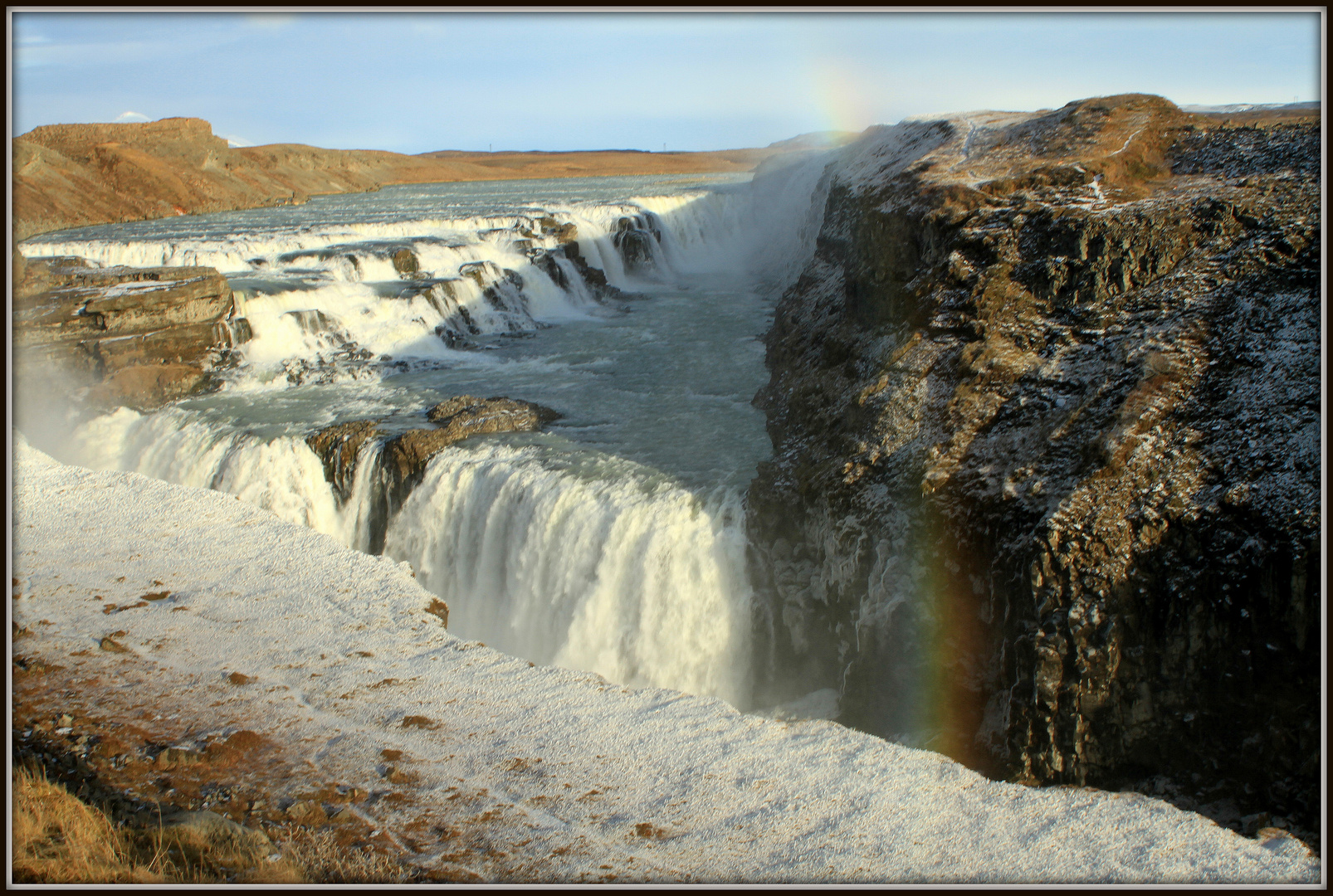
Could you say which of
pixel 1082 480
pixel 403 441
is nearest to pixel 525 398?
pixel 403 441

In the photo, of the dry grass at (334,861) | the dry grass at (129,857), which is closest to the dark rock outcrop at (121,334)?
the dry grass at (129,857)

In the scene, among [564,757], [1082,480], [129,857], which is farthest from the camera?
[1082,480]

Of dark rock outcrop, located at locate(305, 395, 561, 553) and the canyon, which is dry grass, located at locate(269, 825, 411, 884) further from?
dark rock outcrop, located at locate(305, 395, 561, 553)

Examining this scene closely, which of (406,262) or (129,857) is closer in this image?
(129,857)

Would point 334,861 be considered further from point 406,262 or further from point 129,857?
point 406,262

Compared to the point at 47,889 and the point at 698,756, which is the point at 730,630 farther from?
the point at 47,889

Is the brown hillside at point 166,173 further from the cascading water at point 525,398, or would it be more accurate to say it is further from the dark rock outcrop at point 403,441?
the dark rock outcrop at point 403,441

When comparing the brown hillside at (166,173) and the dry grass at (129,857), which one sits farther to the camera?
the brown hillside at (166,173)

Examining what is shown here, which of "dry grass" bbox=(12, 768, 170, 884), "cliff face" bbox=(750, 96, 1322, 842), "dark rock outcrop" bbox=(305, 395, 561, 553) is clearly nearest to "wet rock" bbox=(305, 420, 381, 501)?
"dark rock outcrop" bbox=(305, 395, 561, 553)
